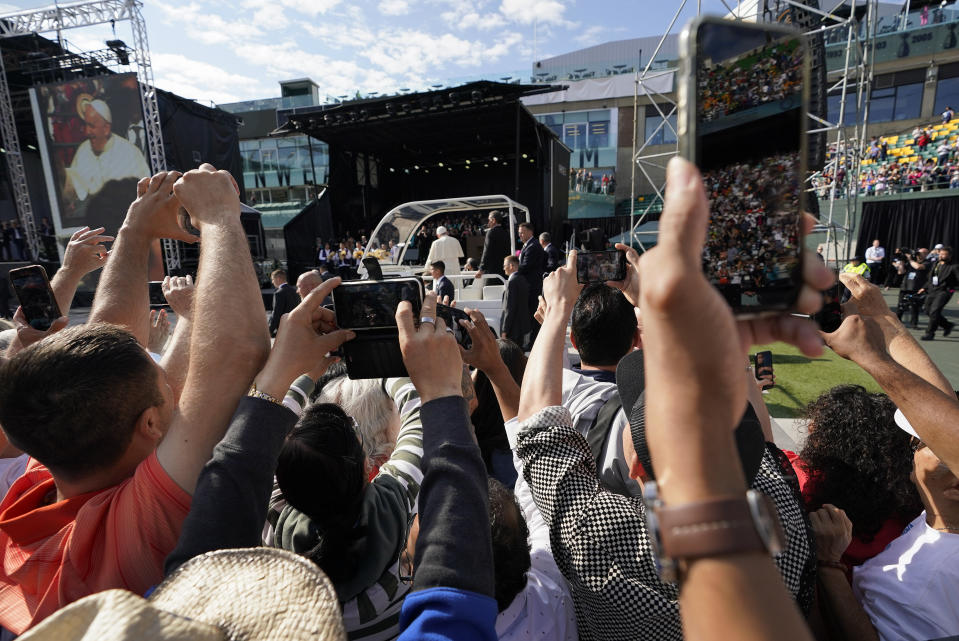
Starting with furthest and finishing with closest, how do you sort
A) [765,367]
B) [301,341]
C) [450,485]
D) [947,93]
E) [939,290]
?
[947,93] → [939,290] → [765,367] → [301,341] → [450,485]

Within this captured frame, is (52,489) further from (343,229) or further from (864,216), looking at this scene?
(864,216)

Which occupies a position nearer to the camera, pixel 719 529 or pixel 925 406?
pixel 719 529

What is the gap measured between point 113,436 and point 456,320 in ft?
3.23

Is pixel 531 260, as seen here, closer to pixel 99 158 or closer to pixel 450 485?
pixel 450 485

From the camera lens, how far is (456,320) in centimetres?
159

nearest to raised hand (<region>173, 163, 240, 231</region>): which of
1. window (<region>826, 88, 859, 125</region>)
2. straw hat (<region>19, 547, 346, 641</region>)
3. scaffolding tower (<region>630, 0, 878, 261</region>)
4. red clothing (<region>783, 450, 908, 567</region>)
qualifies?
straw hat (<region>19, 547, 346, 641</region>)

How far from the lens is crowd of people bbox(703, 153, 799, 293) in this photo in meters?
0.72

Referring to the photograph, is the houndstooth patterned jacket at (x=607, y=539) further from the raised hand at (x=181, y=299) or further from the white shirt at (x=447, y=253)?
the white shirt at (x=447, y=253)

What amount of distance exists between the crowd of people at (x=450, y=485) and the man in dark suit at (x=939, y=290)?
29.8 ft

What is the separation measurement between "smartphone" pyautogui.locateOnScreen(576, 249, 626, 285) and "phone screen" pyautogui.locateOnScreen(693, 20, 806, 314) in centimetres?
122

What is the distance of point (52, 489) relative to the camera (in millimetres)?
1129

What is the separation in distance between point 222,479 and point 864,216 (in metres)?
21.6

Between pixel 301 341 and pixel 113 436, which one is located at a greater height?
pixel 301 341

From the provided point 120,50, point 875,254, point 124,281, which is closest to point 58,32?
point 120,50
